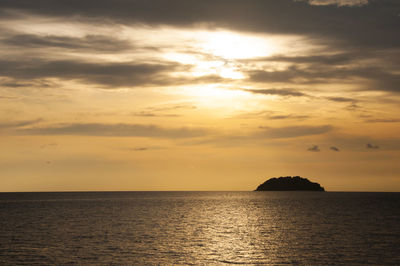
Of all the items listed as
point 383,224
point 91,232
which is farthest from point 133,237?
point 383,224

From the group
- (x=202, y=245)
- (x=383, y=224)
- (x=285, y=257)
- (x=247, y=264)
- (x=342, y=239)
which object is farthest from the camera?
(x=383, y=224)

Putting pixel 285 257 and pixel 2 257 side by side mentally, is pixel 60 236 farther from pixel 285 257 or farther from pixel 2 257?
pixel 285 257

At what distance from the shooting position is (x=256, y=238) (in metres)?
82.2

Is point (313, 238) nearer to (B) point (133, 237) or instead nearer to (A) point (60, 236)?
(B) point (133, 237)

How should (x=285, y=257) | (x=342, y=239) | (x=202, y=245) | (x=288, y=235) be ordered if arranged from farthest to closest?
1. (x=288, y=235)
2. (x=342, y=239)
3. (x=202, y=245)
4. (x=285, y=257)

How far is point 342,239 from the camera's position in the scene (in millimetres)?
77938

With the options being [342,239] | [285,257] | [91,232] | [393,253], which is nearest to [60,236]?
[91,232]

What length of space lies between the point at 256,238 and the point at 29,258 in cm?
4073

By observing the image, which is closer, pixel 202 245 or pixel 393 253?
pixel 393 253

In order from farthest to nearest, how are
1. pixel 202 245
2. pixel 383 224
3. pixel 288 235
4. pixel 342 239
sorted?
pixel 383 224 → pixel 288 235 → pixel 342 239 → pixel 202 245

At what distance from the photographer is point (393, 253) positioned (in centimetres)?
6244

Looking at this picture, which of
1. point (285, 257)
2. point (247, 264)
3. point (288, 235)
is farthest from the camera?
point (288, 235)

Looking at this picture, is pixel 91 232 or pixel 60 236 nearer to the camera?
pixel 60 236

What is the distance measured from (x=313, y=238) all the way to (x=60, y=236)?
45797 mm
